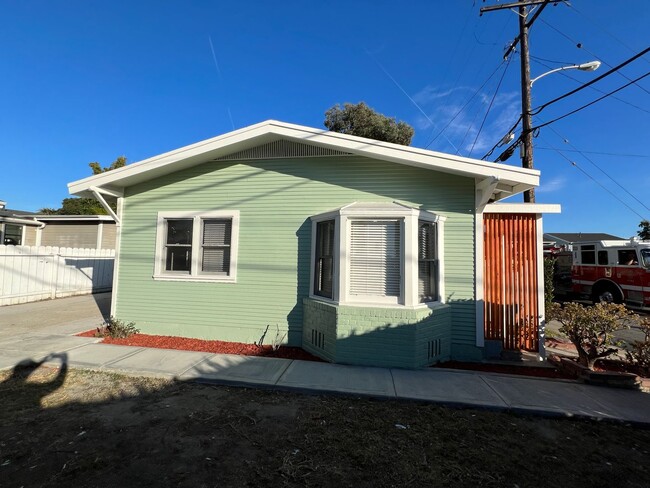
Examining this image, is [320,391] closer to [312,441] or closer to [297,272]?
[312,441]

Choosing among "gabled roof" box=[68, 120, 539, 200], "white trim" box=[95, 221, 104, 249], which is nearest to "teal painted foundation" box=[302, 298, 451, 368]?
"gabled roof" box=[68, 120, 539, 200]

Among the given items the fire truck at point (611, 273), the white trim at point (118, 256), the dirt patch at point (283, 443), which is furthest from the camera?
the fire truck at point (611, 273)

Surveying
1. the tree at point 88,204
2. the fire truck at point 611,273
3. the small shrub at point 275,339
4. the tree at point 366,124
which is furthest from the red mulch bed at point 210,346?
the tree at point 88,204

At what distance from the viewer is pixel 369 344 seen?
202 inches

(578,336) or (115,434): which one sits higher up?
(578,336)

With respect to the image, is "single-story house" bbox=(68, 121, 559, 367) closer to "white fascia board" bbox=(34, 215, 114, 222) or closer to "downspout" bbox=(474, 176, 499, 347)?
"downspout" bbox=(474, 176, 499, 347)

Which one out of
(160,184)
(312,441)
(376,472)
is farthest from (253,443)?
(160,184)

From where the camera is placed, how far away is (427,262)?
568 cm

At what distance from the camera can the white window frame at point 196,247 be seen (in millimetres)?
6406

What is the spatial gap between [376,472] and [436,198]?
458 cm

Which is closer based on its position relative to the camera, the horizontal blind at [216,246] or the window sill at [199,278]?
the window sill at [199,278]

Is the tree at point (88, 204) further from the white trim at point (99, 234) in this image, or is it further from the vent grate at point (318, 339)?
the vent grate at point (318, 339)

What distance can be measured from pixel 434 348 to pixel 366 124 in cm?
1581

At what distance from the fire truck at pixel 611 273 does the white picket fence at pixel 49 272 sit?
2024cm
